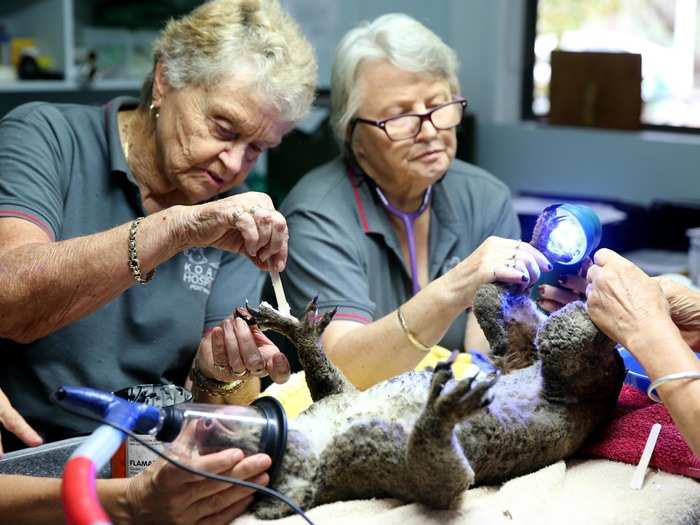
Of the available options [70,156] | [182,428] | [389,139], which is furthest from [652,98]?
[182,428]

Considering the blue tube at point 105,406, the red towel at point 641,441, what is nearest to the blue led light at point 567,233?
the red towel at point 641,441

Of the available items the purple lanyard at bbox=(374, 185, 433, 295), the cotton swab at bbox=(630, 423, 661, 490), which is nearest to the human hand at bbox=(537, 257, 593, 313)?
the cotton swab at bbox=(630, 423, 661, 490)

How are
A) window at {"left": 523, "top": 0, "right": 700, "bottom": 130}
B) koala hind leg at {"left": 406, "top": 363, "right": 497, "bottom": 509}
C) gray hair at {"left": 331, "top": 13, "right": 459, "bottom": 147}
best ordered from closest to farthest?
koala hind leg at {"left": 406, "top": 363, "right": 497, "bottom": 509} → gray hair at {"left": 331, "top": 13, "right": 459, "bottom": 147} → window at {"left": 523, "top": 0, "right": 700, "bottom": 130}

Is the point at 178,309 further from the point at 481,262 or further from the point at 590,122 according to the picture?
the point at 590,122

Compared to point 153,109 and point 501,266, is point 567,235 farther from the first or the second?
point 153,109

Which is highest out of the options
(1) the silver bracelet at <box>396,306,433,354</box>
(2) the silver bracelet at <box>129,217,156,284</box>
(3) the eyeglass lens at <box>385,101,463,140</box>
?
(3) the eyeglass lens at <box>385,101,463,140</box>

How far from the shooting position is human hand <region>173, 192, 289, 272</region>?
1340mm

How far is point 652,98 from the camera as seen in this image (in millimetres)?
3381

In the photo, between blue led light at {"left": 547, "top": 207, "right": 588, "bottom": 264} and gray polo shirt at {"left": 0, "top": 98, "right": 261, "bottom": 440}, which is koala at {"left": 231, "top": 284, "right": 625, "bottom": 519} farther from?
gray polo shirt at {"left": 0, "top": 98, "right": 261, "bottom": 440}

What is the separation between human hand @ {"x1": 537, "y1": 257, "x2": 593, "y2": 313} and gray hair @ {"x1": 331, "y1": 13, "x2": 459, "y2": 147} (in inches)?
28.2

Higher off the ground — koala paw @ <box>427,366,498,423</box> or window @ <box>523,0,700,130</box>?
window @ <box>523,0,700,130</box>

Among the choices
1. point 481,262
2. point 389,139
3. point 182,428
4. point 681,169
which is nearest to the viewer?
point 182,428

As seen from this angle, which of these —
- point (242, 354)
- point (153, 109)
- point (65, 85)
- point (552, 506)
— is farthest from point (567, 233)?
point (65, 85)

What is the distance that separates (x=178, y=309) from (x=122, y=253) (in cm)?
38
